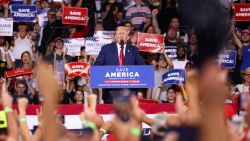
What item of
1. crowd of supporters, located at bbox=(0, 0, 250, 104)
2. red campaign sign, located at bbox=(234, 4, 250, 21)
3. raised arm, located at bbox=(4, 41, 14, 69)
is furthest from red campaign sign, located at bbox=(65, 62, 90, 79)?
red campaign sign, located at bbox=(234, 4, 250, 21)

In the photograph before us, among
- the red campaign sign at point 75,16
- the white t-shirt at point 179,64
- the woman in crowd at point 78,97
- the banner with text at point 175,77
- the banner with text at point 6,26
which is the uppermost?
the red campaign sign at point 75,16

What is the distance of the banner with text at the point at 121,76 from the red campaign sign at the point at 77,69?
1.57 metres

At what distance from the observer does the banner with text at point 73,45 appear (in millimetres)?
13156

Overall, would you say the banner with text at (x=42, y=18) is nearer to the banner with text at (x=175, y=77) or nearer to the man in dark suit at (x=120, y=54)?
the man in dark suit at (x=120, y=54)

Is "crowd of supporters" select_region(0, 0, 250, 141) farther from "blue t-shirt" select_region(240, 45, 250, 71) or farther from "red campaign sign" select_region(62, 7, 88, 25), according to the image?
"red campaign sign" select_region(62, 7, 88, 25)

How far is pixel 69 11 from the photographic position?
46.1 ft

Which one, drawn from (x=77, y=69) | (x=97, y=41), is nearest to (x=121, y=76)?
(x=77, y=69)

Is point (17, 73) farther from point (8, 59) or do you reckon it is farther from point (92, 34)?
point (92, 34)

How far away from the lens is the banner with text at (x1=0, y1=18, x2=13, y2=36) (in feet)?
44.7

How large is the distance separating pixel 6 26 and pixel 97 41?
1.96 metres

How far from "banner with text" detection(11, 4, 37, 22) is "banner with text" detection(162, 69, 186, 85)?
3880 mm

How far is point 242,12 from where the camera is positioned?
14.0 meters

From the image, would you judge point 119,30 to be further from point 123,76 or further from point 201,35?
point 201,35

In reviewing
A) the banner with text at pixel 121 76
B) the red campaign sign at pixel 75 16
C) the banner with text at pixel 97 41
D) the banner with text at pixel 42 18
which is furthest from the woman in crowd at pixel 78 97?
the banner with text at pixel 42 18
